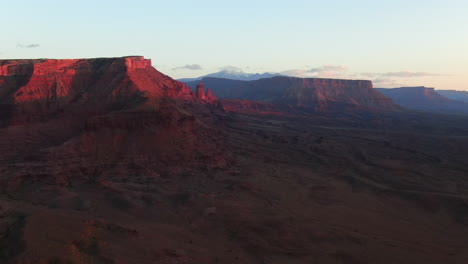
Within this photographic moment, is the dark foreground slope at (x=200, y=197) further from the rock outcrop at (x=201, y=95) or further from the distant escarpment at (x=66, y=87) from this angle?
the rock outcrop at (x=201, y=95)

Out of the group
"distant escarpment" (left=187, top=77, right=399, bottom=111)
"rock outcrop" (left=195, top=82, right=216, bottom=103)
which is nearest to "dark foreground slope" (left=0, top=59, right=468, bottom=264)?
"rock outcrop" (left=195, top=82, right=216, bottom=103)

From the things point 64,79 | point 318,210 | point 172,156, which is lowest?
point 318,210

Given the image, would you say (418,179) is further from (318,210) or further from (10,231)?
(10,231)

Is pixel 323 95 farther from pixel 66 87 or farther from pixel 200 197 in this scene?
pixel 200 197

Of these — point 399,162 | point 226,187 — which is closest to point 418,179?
point 399,162

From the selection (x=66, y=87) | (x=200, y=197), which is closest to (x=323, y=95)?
(x=66, y=87)
